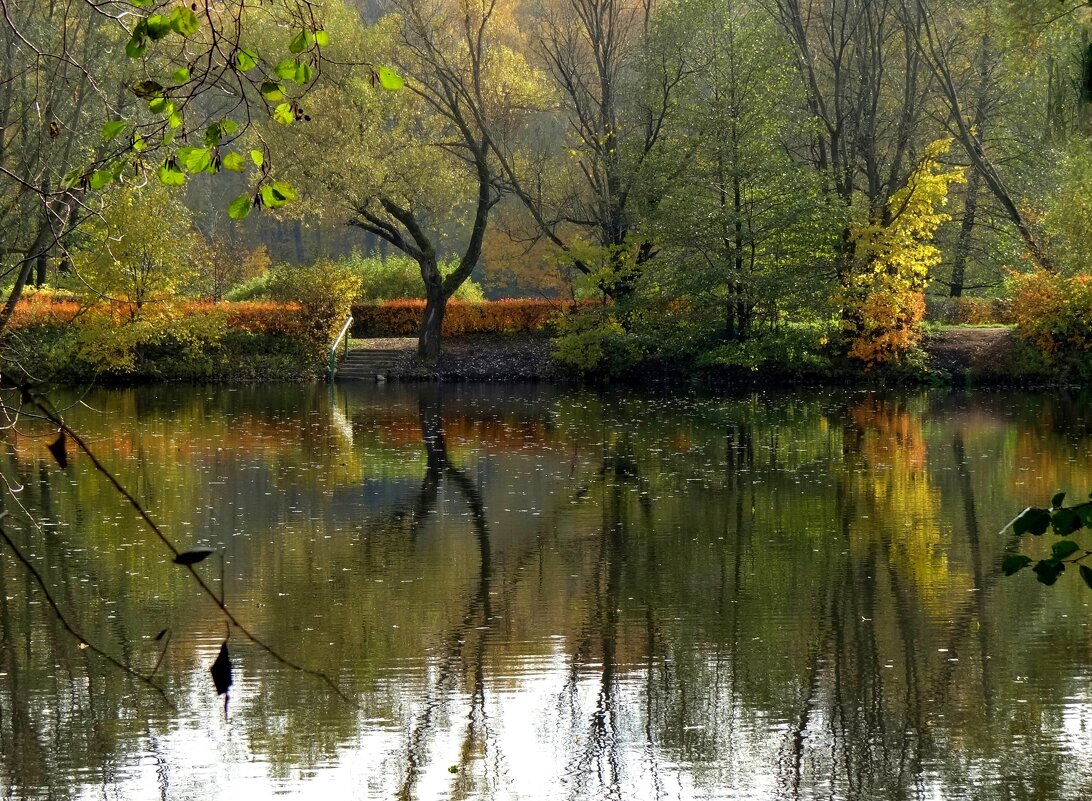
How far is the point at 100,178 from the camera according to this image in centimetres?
296

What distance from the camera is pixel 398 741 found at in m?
6.78

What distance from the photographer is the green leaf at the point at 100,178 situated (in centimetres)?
294

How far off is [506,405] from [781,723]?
760 inches

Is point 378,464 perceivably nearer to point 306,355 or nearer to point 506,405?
point 506,405

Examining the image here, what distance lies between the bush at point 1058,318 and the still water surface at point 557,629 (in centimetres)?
1127

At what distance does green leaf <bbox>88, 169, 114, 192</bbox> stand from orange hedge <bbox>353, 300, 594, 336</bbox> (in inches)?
1266

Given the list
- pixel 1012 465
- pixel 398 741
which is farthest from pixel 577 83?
pixel 398 741

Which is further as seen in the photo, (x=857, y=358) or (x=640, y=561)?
(x=857, y=358)

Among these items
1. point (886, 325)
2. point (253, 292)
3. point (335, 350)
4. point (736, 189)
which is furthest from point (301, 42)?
point (253, 292)

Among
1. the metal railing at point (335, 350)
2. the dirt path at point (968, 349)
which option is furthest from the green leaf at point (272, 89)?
the metal railing at point (335, 350)

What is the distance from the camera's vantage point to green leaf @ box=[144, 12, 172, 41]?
9.12ft

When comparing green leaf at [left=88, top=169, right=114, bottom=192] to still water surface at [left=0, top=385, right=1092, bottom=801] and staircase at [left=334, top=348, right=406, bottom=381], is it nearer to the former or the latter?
still water surface at [left=0, top=385, right=1092, bottom=801]

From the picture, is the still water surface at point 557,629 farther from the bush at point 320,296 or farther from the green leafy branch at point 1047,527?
the bush at point 320,296

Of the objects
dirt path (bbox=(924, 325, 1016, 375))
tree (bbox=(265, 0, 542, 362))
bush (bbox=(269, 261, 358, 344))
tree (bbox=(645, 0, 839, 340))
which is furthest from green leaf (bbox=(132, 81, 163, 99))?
bush (bbox=(269, 261, 358, 344))
